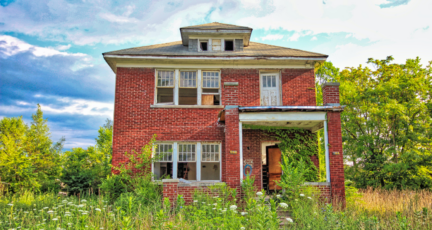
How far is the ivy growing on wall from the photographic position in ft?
36.9

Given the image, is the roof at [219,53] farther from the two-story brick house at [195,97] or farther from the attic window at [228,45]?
the attic window at [228,45]

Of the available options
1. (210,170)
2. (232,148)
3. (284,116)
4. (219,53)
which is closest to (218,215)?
(232,148)

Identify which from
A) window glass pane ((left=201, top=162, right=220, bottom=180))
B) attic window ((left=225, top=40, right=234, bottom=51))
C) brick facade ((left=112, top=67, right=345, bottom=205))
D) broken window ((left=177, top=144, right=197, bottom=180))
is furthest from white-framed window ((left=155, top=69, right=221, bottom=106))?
window glass pane ((left=201, top=162, right=220, bottom=180))

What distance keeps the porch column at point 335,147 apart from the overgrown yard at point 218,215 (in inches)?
25.7

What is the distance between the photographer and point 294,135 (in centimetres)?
1216

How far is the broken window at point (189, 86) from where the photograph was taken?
42.8ft

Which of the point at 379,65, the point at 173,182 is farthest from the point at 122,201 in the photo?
the point at 379,65

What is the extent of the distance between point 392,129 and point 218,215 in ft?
42.0

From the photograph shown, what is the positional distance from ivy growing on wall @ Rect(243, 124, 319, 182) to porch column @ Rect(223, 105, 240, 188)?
1.85 m

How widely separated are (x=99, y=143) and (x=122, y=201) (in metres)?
13.7

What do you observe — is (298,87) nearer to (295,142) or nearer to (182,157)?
(295,142)

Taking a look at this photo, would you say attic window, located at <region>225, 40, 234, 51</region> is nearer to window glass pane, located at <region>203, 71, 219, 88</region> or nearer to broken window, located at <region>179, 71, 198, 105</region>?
window glass pane, located at <region>203, 71, 219, 88</region>

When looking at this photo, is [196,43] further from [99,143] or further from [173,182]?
[99,143]

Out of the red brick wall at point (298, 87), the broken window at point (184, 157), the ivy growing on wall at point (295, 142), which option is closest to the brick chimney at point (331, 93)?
the ivy growing on wall at point (295, 142)
